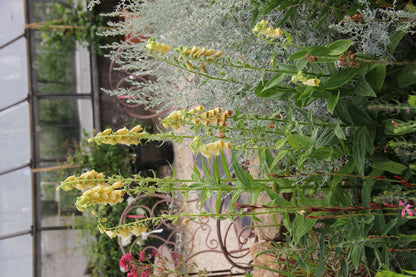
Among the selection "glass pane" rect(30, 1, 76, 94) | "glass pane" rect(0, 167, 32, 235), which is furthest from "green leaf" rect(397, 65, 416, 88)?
"glass pane" rect(0, 167, 32, 235)

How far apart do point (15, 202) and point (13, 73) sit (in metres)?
1.17

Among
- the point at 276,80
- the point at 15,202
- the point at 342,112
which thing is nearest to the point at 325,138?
the point at 342,112

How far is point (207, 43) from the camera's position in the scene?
173 cm

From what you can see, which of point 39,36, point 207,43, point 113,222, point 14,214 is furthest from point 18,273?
point 207,43

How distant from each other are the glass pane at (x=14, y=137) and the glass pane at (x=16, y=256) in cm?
66

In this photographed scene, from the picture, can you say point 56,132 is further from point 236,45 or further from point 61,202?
point 236,45

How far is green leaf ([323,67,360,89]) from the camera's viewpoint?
3.63 feet

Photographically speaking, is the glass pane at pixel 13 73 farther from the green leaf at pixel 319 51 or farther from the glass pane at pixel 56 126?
the green leaf at pixel 319 51

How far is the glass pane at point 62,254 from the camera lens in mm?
3656

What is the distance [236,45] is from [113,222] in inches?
92.0

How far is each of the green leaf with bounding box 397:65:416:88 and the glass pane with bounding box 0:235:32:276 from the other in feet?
11.1

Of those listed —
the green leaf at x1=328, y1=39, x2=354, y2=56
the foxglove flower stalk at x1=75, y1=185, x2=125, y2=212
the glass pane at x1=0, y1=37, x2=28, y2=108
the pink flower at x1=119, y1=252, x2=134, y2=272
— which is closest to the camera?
the foxglove flower stalk at x1=75, y1=185, x2=125, y2=212

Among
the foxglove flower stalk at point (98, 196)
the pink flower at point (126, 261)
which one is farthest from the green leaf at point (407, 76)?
the pink flower at point (126, 261)

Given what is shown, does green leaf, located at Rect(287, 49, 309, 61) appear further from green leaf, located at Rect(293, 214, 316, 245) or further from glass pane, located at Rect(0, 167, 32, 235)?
glass pane, located at Rect(0, 167, 32, 235)
